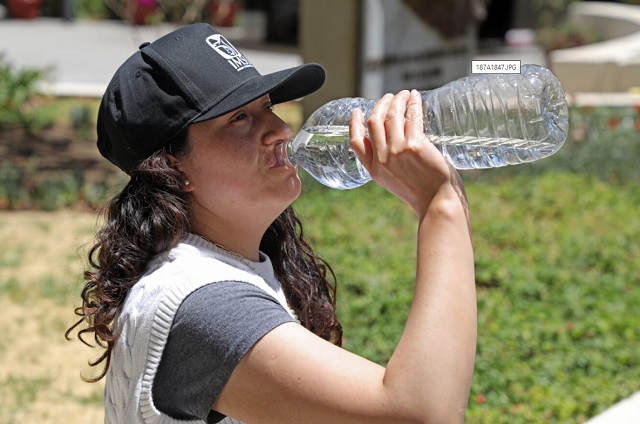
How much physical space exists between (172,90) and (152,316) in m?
0.43

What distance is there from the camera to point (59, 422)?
14.6 ft

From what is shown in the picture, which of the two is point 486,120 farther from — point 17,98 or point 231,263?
point 17,98

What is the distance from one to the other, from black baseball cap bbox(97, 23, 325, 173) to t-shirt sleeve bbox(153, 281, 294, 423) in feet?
1.11

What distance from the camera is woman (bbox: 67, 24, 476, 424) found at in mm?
1550

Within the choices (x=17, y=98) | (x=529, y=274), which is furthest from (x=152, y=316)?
(x=17, y=98)

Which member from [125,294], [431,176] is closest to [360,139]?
[431,176]

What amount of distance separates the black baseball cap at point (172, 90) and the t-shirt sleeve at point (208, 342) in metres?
0.34

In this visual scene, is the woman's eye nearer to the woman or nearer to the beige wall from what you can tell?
the woman

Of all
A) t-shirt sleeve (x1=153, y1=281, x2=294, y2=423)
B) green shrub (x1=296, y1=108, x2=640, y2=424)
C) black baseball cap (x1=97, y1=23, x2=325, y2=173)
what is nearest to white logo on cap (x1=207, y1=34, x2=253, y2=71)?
black baseball cap (x1=97, y1=23, x2=325, y2=173)

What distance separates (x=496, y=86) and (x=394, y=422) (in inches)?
30.1

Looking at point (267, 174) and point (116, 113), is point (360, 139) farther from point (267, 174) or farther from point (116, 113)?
point (116, 113)

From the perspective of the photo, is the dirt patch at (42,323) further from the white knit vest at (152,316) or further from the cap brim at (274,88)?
the white knit vest at (152,316)

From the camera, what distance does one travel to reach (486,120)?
1.99 meters

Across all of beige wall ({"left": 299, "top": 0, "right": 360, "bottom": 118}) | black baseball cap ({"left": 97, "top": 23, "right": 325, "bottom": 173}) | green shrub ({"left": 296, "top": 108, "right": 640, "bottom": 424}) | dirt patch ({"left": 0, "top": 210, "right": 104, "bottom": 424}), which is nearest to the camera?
black baseball cap ({"left": 97, "top": 23, "right": 325, "bottom": 173})
